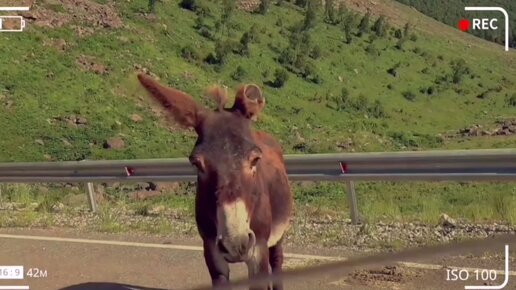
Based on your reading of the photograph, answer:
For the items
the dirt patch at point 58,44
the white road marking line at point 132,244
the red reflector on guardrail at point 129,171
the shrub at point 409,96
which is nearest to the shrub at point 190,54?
the dirt patch at point 58,44

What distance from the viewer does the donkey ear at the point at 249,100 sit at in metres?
4.04

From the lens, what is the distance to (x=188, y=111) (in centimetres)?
403

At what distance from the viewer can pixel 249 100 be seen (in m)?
4.04

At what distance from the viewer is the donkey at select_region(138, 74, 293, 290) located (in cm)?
368

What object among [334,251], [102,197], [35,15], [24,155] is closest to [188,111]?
[334,251]

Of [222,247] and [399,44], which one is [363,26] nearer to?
[399,44]

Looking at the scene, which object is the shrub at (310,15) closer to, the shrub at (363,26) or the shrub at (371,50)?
the shrub at (363,26)

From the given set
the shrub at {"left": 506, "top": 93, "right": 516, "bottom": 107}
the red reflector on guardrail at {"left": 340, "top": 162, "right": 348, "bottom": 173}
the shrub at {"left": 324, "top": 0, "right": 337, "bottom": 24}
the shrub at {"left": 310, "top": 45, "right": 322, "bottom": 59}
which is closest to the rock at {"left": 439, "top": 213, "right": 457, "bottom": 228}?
the red reflector on guardrail at {"left": 340, "top": 162, "right": 348, "bottom": 173}

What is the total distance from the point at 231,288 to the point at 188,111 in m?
1.80

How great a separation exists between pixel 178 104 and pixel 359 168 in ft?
→ 21.3

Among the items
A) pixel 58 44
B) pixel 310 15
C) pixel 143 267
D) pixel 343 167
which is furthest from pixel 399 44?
pixel 143 267

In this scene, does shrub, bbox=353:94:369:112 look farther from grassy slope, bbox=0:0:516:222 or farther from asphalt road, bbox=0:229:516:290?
asphalt road, bbox=0:229:516:290

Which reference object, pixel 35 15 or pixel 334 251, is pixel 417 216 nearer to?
pixel 334 251

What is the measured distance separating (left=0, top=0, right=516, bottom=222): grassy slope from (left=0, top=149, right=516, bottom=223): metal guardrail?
78cm
